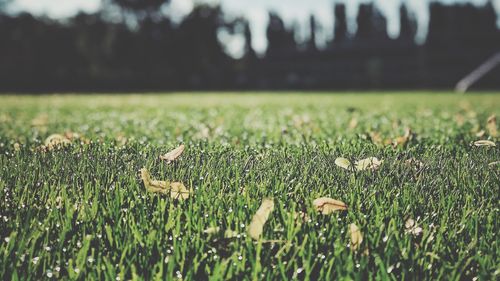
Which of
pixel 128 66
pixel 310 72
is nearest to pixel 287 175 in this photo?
pixel 128 66

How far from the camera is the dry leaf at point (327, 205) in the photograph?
4.38ft

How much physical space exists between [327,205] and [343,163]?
42 centimetres

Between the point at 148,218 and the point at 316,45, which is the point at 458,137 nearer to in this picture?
the point at 148,218

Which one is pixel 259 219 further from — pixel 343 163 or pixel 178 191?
pixel 343 163

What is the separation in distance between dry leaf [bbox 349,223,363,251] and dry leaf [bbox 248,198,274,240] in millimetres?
235

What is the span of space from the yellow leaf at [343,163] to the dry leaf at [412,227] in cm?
44

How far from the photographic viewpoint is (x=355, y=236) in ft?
3.92

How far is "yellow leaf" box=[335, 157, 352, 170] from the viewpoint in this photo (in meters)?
1.71

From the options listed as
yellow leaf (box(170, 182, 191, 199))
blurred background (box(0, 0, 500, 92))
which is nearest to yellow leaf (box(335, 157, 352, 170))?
yellow leaf (box(170, 182, 191, 199))

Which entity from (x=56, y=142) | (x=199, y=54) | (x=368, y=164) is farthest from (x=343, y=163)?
(x=199, y=54)

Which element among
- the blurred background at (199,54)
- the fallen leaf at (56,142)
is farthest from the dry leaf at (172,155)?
the blurred background at (199,54)

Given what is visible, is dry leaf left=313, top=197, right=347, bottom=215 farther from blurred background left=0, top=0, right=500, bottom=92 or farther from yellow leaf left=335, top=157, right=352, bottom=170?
blurred background left=0, top=0, right=500, bottom=92

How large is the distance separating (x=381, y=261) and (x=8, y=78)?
36.1 m

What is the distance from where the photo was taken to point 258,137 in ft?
10.1
